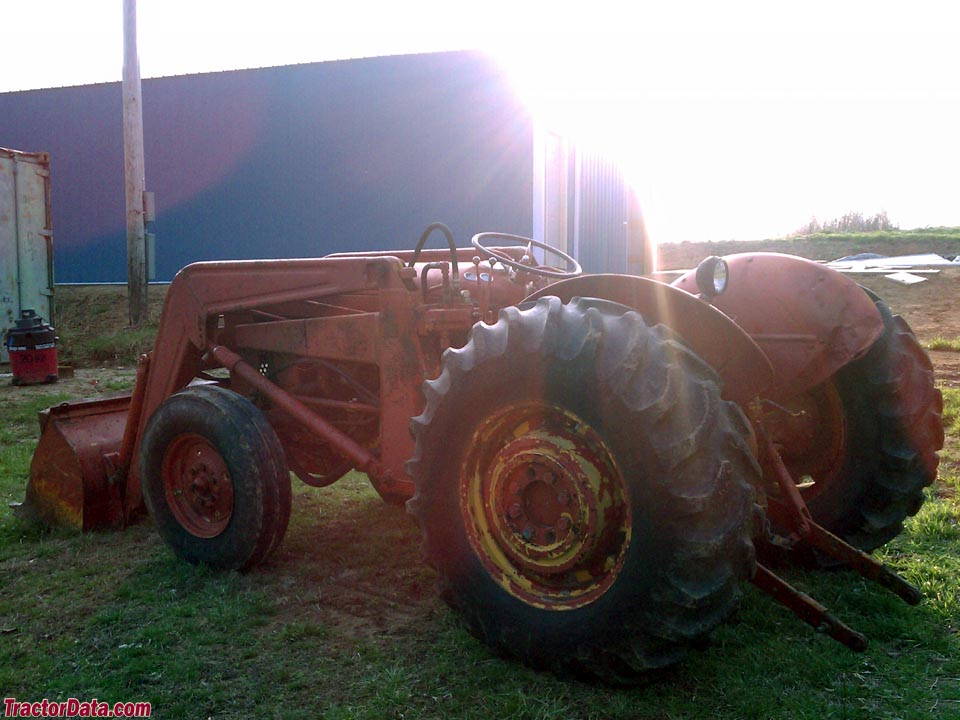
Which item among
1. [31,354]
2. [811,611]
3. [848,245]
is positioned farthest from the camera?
[848,245]

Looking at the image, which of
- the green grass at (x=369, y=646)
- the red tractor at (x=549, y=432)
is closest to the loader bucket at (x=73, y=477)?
the red tractor at (x=549, y=432)

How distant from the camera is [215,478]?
12.8 feet

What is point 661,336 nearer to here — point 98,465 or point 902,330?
point 902,330

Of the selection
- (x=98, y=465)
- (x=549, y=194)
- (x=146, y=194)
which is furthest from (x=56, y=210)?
(x=98, y=465)

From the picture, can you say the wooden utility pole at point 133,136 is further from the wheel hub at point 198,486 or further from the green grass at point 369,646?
the wheel hub at point 198,486

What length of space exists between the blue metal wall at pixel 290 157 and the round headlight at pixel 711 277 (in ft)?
36.1

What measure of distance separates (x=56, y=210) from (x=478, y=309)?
58.1ft

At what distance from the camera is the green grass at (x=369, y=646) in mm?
2646

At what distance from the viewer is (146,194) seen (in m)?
12.7

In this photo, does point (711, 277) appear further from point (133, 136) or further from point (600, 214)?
point (600, 214)

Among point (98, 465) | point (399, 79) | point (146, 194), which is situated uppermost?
point (399, 79)

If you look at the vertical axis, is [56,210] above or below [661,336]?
above

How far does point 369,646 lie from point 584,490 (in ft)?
3.47

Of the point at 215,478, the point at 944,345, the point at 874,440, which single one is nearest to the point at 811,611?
the point at 874,440
